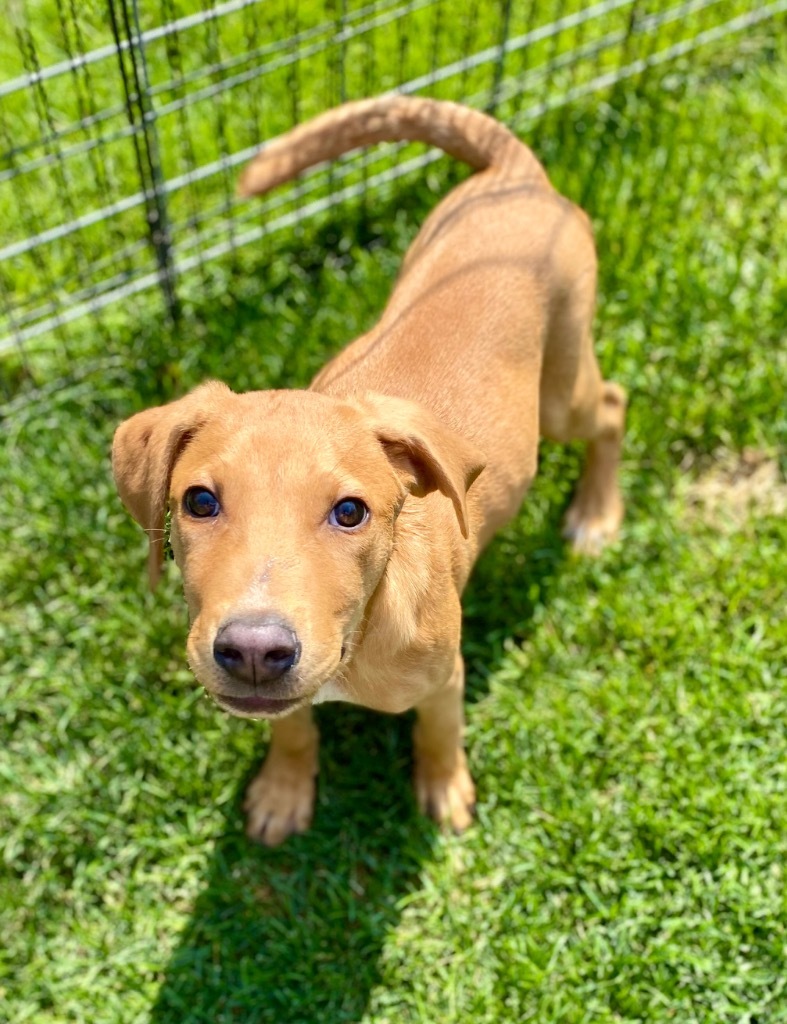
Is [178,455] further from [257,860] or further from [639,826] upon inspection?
[639,826]

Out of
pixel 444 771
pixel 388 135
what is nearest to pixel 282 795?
pixel 444 771

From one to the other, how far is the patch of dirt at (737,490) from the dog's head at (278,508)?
2084 mm

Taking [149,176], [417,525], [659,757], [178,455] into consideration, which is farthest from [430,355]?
[149,176]

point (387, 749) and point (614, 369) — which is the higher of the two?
point (614, 369)

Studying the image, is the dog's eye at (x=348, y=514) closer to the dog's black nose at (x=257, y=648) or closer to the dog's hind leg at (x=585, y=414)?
the dog's black nose at (x=257, y=648)

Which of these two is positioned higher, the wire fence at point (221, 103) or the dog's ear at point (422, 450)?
the dog's ear at point (422, 450)

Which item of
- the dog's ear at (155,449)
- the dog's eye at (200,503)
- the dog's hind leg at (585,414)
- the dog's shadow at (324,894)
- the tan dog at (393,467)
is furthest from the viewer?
the dog's hind leg at (585,414)

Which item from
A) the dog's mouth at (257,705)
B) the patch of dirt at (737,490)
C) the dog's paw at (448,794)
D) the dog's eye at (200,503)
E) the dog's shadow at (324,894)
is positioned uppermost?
the dog's eye at (200,503)

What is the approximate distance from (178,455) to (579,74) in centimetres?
384

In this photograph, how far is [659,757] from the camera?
163 inches

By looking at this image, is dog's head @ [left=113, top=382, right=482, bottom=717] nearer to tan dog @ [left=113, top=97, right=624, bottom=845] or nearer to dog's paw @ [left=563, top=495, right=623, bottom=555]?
tan dog @ [left=113, top=97, right=624, bottom=845]

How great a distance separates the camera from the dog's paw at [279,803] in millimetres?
4031

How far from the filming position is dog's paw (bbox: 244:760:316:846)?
13.2 feet

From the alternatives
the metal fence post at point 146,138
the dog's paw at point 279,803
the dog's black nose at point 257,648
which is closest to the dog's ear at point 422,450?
the dog's black nose at point 257,648
